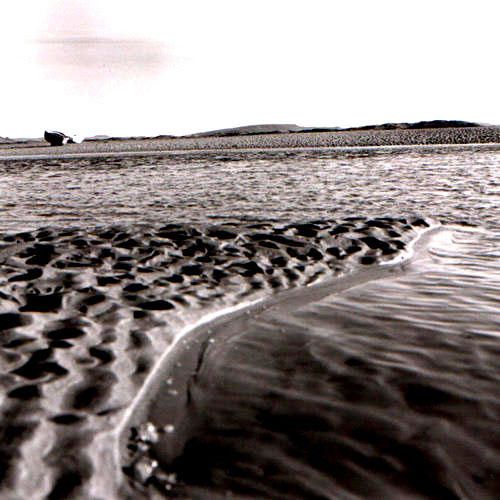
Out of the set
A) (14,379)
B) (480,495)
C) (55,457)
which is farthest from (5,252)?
(480,495)

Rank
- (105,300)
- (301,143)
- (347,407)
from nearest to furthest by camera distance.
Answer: (347,407) < (105,300) < (301,143)

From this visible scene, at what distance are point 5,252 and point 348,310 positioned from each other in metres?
4.30

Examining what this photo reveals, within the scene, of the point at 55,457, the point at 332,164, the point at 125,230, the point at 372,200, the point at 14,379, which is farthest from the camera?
the point at 332,164

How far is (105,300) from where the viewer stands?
18.2 ft

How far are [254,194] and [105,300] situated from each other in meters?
9.25

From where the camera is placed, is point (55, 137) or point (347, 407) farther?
point (55, 137)

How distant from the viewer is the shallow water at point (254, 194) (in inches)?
443

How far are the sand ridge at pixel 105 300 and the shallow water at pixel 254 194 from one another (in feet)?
6.15

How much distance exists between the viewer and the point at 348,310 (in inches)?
223

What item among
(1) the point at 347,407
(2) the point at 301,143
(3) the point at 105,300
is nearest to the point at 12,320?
(3) the point at 105,300

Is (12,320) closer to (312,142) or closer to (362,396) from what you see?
(362,396)

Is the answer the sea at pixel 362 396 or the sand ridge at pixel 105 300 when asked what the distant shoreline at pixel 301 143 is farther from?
the sea at pixel 362 396

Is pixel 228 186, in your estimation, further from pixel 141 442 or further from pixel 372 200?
pixel 141 442

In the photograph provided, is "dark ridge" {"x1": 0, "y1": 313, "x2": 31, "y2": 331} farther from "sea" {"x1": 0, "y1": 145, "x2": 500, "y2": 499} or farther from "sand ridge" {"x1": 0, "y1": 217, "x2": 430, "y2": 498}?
"sea" {"x1": 0, "y1": 145, "x2": 500, "y2": 499}
